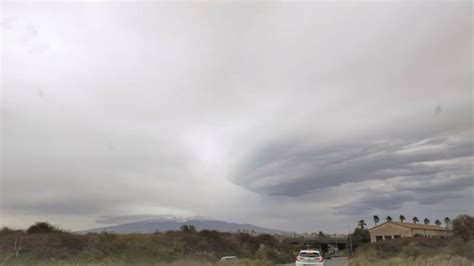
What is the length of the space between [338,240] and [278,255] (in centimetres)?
7992

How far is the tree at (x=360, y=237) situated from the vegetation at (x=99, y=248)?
6321 cm

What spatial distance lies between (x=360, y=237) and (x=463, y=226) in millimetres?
62877

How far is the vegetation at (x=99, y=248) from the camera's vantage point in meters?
37.9

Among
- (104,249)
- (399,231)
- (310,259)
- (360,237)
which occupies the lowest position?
(310,259)

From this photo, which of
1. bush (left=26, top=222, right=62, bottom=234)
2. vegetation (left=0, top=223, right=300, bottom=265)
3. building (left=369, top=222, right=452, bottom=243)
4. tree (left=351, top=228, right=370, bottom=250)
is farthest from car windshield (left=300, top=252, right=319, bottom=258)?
tree (left=351, top=228, right=370, bottom=250)

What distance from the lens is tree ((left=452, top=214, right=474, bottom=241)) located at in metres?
60.6

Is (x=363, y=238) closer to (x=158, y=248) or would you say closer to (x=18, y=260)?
(x=158, y=248)

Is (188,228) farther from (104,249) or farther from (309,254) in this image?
(309,254)

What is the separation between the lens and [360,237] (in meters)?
124

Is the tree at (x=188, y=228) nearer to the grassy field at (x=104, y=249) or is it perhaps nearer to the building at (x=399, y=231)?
the grassy field at (x=104, y=249)

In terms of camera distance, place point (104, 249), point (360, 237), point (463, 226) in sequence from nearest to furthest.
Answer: point (104, 249) → point (463, 226) → point (360, 237)

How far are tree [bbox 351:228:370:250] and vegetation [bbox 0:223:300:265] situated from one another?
63.2 metres

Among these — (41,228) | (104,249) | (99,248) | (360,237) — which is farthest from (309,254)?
(360,237)

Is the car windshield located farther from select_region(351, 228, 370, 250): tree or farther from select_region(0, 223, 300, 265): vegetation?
select_region(351, 228, 370, 250): tree
